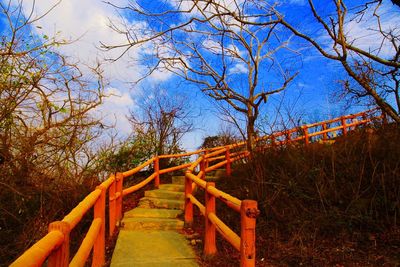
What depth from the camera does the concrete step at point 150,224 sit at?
6898 millimetres

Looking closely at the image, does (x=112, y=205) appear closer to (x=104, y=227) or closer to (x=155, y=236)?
(x=155, y=236)

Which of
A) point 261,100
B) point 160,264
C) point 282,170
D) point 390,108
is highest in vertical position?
point 261,100

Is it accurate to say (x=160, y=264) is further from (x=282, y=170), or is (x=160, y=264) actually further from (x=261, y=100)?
(x=261, y=100)

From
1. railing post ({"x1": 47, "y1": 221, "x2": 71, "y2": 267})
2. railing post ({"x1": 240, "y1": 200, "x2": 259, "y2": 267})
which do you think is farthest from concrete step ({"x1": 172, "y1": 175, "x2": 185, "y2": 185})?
railing post ({"x1": 47, "y1": 221, "x2": 71, "y2": 267})

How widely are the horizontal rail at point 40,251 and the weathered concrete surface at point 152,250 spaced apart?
2684mm

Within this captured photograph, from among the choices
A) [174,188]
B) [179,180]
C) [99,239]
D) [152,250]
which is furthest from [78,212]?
[179,180]

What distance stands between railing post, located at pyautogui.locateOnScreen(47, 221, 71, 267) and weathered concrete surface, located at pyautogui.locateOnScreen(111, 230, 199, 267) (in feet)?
8.16

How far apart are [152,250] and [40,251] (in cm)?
372

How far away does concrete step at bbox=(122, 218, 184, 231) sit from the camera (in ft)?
22.6

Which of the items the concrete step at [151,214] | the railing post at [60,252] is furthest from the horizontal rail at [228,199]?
the concrete step at [151,214]

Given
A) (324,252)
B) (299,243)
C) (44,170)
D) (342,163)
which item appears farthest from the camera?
(44,170)

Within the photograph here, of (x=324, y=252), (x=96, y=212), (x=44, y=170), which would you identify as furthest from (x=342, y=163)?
(x=44, y=170)

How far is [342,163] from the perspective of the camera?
6.61m

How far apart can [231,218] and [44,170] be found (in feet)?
14.2
